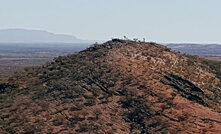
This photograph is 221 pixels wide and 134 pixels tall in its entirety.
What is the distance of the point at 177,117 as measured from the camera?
3500 cm

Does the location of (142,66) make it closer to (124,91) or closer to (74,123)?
(124,91)

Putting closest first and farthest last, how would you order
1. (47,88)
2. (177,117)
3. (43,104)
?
1. (177,117)
2. (43,104)
3. (47,88)

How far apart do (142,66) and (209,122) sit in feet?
38.8

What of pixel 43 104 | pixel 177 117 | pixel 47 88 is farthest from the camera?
pixel 47 88

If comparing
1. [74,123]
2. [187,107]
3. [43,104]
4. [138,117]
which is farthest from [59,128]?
[187,107]

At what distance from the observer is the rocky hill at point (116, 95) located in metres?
34.1

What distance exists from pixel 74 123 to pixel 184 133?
10272 mm

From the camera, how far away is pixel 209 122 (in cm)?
3431

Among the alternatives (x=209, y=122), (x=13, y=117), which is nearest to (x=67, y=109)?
(x=13, y=117)

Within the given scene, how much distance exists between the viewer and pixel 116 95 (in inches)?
1512

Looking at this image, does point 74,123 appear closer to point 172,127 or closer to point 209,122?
point 172,127

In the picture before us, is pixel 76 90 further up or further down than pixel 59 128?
further up

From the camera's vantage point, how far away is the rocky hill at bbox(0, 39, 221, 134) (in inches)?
1344

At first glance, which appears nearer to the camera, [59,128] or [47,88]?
[59,128]
